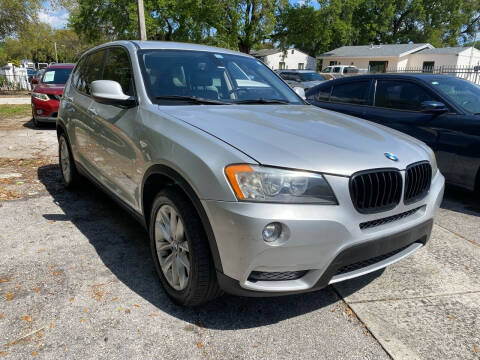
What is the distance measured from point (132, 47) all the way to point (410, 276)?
9.86ft

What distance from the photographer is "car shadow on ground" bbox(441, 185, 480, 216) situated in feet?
16.0

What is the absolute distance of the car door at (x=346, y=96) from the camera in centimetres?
605

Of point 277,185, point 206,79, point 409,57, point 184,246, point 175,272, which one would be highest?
point 409,57

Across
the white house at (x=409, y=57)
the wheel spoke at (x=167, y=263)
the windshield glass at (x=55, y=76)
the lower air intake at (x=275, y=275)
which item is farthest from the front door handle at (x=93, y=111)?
the white house at (x=409, y=57)

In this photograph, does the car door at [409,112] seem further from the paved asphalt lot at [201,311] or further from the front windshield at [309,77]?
the front windshield at [309,77]

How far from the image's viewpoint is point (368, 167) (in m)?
2.26

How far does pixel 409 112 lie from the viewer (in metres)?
5.41

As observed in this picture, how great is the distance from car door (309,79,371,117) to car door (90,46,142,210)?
12.2 ft

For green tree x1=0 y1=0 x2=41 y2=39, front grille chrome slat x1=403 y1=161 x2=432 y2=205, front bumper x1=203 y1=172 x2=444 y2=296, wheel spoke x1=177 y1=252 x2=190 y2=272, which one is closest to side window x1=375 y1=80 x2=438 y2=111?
front grille chrome slat x1=403 y1=161 x2=432 y2=205

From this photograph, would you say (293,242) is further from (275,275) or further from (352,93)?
(352,93)

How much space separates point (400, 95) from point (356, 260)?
4088 mm

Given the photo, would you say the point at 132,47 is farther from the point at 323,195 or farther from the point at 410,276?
the point at 410,276

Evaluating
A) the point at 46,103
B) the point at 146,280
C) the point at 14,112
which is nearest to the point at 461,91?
the point at 146,280

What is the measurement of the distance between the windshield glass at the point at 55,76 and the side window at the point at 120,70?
8.28m
